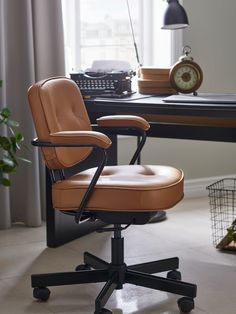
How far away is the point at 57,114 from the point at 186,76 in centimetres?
99

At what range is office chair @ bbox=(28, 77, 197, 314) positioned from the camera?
259 cm

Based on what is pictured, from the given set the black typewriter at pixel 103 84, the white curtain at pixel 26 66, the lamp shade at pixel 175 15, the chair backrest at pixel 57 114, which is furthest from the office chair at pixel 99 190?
the white curtain at pixel 26 66

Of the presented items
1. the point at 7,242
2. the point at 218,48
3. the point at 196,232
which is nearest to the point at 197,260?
the point at 196,232

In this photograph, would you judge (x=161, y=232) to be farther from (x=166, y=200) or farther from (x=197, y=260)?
(x=166, y=200)

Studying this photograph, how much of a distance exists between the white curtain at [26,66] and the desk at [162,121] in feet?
1.37

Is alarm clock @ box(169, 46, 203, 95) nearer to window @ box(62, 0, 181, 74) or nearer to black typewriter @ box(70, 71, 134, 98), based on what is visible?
black typewriter @ box(70, 71, 134, 98)

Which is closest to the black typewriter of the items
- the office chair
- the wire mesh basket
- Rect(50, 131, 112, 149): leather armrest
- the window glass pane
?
the office chair

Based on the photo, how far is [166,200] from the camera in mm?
2633

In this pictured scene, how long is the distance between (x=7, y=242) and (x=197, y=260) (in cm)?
105

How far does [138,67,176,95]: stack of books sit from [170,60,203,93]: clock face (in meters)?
0.10

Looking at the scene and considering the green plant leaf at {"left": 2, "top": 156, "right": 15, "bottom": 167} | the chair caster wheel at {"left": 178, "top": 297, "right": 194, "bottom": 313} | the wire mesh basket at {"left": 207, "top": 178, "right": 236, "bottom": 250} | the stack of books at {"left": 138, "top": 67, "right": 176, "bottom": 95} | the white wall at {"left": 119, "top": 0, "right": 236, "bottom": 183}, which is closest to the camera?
the chair caster wheel at {"left": 178, "top": 297, "right": 194, "bottom": 313}

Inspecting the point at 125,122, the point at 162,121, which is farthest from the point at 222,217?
the point at 125,122

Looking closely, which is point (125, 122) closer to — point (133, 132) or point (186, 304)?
point (133, 132)

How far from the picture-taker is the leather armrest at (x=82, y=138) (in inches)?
102
